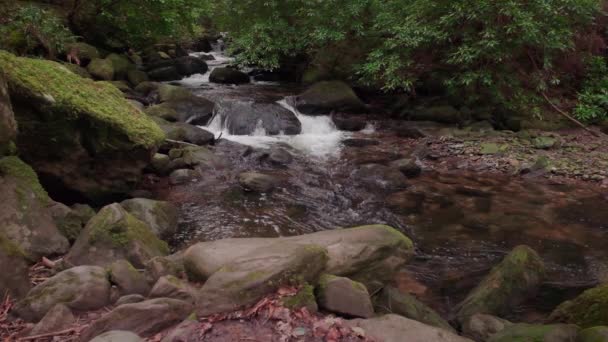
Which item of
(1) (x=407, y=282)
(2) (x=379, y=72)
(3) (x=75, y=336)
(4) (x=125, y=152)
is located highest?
(2) (x=379, y=72)

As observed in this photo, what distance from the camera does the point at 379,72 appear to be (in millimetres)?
13836

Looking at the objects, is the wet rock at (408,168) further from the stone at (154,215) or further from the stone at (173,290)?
the stone at (173,290)

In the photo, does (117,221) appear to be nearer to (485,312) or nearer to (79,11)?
(485,312)

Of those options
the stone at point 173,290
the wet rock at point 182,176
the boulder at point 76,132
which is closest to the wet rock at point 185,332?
the stone at point 173,290

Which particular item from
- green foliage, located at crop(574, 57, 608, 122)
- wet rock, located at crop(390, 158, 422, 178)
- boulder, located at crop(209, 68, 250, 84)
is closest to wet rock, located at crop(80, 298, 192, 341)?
wet rock, located at crop(390, 158, 422, 178)

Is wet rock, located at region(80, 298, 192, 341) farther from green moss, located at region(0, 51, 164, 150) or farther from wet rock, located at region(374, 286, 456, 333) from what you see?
green moss, located at region(0, 51, 164, 150)

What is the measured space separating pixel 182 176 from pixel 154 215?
2.26 m

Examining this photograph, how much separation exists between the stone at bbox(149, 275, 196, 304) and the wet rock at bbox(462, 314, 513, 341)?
2.68 meters

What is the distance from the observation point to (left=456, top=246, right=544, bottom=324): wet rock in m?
4.79

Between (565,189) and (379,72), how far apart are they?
6.56 m

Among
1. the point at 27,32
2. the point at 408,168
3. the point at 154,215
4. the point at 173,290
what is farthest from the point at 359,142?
the point at 173,290

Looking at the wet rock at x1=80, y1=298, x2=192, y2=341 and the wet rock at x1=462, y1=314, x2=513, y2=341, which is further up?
the wet rock at x1=80, y1=298, x2=192, y2=341

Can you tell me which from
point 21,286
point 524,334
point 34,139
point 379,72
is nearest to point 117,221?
point 21,286

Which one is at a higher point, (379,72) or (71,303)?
(379,72)
